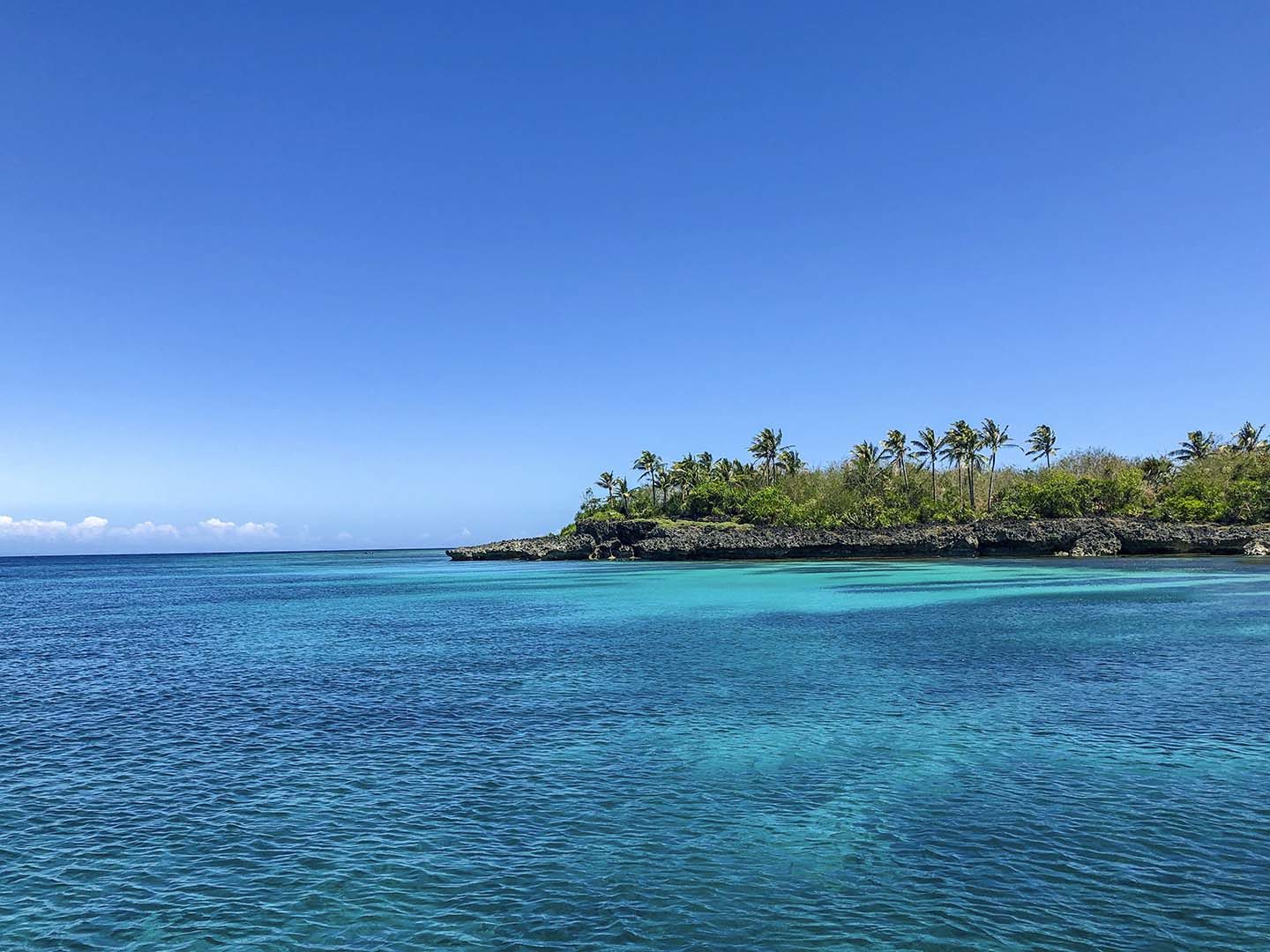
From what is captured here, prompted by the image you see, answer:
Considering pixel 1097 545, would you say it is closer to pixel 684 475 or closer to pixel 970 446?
pixel 970 446

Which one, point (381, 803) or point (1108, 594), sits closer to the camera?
point (381, 803)

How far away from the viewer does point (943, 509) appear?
450 feet

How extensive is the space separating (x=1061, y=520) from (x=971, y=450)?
2398 centimetres

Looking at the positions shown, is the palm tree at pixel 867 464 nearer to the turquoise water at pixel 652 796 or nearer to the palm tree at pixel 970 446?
the palm tree at pixel 970 446

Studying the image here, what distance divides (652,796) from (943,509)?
13291 centimetres

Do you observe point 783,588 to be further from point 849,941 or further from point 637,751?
point 849,941

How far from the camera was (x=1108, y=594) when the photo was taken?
57.7 metres

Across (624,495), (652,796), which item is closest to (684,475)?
(624,495)

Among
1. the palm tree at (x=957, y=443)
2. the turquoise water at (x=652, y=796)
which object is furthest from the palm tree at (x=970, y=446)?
the turquoise water at (x=652, y=796)

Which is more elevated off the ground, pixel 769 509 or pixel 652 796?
pixel 769 509

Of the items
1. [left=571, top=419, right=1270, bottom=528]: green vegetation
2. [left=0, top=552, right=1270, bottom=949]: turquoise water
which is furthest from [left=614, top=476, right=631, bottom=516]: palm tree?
[left=0, top=552, right=1270, bottom=949]: turquoise water

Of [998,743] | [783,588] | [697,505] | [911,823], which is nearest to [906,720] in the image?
[998,743]

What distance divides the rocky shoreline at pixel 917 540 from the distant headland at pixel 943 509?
0.21 meters

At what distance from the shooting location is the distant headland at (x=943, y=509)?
11631 centimetres
